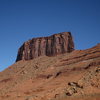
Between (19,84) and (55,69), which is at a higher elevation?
(55,69)

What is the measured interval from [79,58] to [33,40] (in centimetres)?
4868

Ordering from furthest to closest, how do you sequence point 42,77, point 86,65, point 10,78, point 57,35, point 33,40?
point 33,40 < point 57,35 < point 10,78 < point 42,77 < point 86,65

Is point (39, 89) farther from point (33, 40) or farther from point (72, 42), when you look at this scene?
point (33, 40)

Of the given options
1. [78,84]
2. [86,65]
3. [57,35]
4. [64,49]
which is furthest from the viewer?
[57,35]

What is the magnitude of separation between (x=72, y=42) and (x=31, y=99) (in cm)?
6068

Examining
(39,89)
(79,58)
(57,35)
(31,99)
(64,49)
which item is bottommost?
(31,99)

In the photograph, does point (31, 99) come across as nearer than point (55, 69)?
Yes

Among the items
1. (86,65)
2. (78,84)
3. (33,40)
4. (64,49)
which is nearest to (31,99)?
(78,84)

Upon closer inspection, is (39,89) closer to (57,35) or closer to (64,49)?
(64,49)

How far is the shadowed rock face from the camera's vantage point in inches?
3691

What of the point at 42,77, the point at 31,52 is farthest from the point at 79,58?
the point at 31,52

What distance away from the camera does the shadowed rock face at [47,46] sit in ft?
308

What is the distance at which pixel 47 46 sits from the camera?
330 feet

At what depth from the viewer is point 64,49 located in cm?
9256
